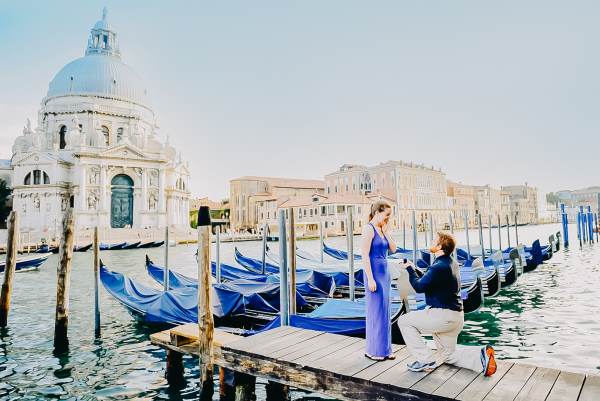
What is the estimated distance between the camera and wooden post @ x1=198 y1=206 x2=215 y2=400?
3861 millimetres

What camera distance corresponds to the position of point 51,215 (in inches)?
1258

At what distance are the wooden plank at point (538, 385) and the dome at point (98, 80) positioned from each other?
1595 inches

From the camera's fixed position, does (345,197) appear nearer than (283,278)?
No

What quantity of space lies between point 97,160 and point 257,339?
3261cm

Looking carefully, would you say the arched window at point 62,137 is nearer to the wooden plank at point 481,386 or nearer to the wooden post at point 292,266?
the wooden post at point 292,266

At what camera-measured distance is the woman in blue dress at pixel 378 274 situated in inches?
112

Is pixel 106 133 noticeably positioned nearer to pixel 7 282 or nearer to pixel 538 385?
pixel 7 282

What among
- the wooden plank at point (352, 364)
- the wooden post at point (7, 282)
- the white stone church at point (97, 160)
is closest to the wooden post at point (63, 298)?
the wooden post at point (7, 282)

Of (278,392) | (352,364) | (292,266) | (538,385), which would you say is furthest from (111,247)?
(538,385)

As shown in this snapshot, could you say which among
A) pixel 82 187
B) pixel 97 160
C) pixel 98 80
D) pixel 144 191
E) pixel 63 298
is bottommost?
pixel 63 298

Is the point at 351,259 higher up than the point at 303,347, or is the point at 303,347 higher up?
the point at 351,259

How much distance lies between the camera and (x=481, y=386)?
2.48m

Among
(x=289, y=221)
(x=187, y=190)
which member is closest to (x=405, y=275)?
(x=289, y=221)

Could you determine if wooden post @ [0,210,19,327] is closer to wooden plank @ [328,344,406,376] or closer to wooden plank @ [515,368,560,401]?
wooden plank @ [328,344,406,376]
